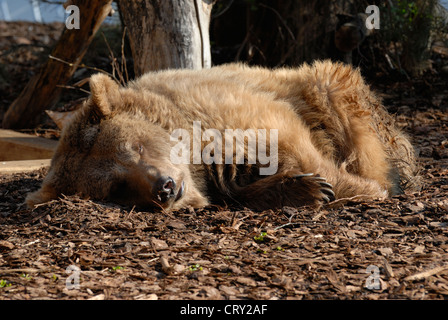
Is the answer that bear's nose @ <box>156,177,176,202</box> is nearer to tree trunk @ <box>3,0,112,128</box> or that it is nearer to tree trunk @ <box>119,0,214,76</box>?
tree trunk @ <box>119,0,214,76</box>

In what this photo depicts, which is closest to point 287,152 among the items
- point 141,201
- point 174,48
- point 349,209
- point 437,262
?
point 349,209

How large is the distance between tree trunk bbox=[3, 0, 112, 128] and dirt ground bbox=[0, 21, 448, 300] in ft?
9.57

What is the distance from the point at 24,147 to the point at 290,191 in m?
4.07

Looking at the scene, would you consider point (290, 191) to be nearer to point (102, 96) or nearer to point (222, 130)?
point (222, 130)

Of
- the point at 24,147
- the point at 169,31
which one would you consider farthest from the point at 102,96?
the point at 24,147

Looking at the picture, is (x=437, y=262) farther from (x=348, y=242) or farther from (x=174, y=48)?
(x=174, y=48)

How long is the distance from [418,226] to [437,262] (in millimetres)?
625

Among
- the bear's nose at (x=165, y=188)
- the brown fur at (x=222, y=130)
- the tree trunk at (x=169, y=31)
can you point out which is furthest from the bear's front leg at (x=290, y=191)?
the tree trunk at (x=169, y=31)

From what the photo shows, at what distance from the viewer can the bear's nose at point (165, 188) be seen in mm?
3570

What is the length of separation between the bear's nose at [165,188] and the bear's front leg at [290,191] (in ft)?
2.00

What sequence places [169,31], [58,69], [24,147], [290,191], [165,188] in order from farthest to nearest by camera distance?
[58,69] < [24,147] < [169,31] < [290,191] < [165,188]

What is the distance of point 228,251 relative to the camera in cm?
298

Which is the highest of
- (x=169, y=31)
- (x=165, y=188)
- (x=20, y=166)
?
(x=169, y=31)

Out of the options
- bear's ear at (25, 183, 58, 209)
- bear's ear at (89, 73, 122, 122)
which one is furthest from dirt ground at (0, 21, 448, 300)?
bear's ear at (89, 73, 122, 122)
